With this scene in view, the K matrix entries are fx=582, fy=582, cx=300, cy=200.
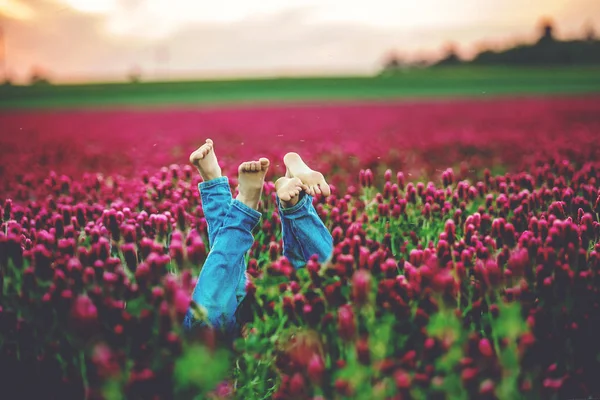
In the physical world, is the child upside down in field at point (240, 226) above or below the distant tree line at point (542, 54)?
below

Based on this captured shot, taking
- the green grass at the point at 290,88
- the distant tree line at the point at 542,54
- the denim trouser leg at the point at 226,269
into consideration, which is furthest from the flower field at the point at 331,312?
the green grass at the point at 290,88

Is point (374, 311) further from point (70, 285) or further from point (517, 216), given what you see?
point (517, 216)

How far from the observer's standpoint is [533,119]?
39.1 feet

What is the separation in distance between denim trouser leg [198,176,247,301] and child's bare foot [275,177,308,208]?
1.01ft

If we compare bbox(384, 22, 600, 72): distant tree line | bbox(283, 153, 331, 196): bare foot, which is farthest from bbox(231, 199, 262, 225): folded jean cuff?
bbox(384, 22, 600, 72): distant tree line

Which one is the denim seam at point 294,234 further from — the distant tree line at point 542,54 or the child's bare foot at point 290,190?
the distant tree line at point 542,54

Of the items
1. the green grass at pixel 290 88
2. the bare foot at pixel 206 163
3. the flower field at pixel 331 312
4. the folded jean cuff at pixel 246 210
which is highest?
the green grass at pixel 290 88

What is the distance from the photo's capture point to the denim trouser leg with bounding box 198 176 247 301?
2.89m

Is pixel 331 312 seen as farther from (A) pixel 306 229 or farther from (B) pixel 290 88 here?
(B) pixel 290 88

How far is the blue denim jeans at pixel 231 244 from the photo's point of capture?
2482mm

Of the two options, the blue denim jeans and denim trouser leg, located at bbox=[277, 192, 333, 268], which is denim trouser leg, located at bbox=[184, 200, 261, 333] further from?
denim trouser leg, located at bbox=[277, 192, 333, 268]

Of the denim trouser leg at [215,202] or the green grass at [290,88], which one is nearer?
the denim trouser leg at [215,202]

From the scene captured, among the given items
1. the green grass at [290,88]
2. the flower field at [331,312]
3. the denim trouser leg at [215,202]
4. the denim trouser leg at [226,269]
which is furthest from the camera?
the green grass at [290,88]

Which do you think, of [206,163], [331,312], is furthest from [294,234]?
[331,312]
